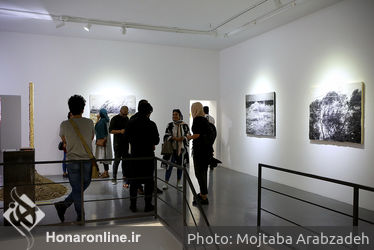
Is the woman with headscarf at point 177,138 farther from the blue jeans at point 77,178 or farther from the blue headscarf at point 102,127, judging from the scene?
the blue jeans at point 77,178

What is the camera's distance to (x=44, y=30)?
7.41m

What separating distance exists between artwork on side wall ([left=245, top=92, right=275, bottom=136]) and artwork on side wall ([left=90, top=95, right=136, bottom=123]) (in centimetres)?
307

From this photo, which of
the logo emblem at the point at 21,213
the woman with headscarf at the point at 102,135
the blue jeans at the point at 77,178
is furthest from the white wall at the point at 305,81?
the logo emblem at the point at 21,213

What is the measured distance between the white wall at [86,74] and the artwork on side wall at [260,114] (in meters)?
1.94

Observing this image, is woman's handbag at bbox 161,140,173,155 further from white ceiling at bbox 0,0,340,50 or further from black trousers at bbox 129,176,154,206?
white ceiling at bbox 0,0,340,50

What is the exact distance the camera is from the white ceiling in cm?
562

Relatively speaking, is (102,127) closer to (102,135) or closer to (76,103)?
(102,135)

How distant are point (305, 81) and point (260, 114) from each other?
157cm

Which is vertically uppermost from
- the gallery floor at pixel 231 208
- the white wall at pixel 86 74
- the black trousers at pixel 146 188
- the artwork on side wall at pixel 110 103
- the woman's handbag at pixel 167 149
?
the white wall at pixel 86 74

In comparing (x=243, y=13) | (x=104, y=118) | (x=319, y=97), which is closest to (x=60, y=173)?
(x=104, y=118)

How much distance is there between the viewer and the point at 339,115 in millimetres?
5551

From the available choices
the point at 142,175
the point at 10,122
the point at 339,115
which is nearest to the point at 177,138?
the point at 142,175
